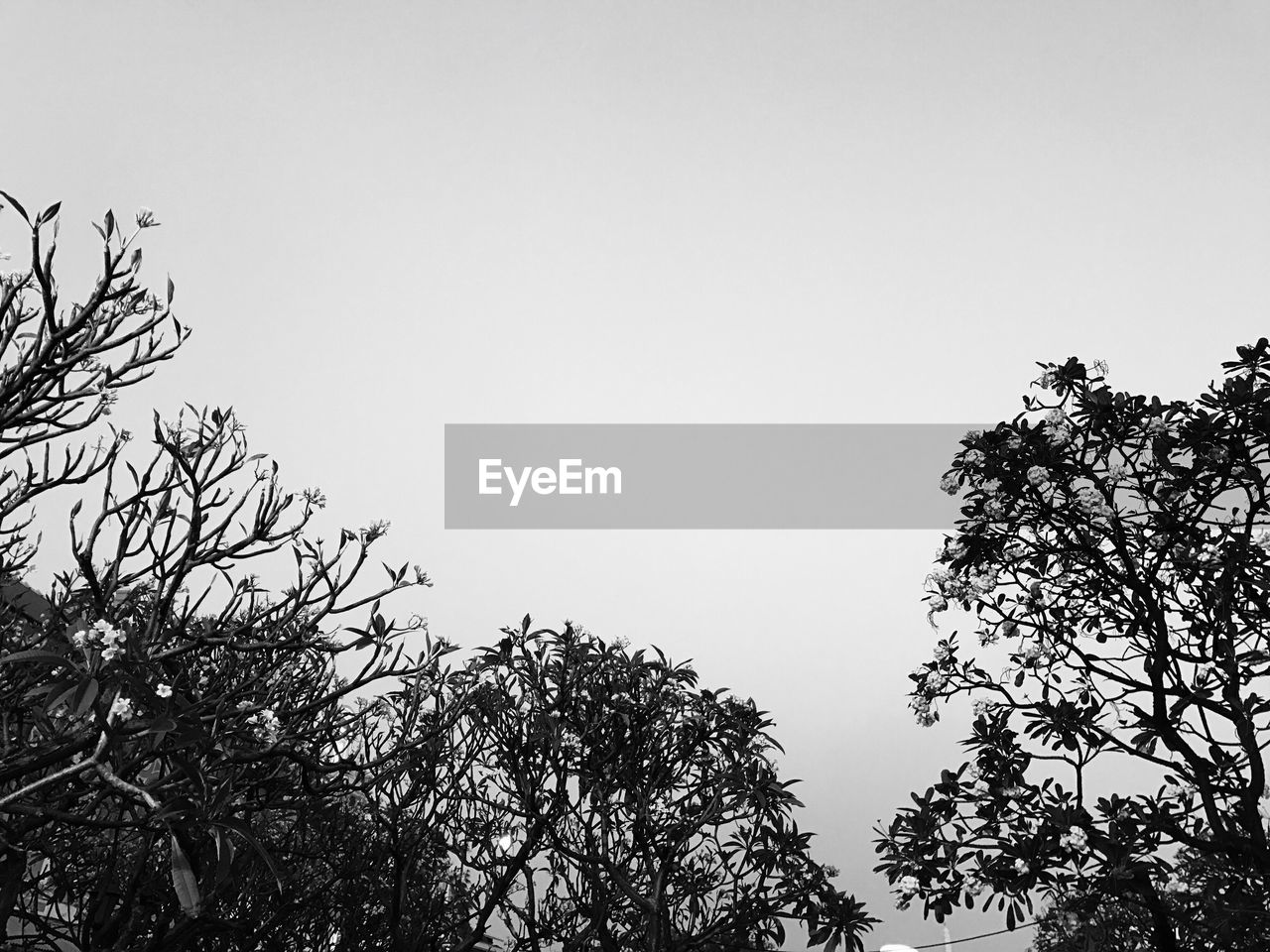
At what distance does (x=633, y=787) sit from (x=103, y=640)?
3.98 metres

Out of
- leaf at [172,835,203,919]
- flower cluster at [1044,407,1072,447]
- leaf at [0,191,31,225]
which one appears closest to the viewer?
leaf at [172,835,203,919]

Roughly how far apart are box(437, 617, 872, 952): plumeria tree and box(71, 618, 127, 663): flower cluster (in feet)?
11.2

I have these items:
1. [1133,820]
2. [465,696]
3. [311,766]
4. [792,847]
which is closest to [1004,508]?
[1133,820]

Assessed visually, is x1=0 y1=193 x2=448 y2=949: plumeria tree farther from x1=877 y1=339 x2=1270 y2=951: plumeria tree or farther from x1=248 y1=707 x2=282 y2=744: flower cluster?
x1=877 y1=339 x2=1270 y2=951: plumeria tree

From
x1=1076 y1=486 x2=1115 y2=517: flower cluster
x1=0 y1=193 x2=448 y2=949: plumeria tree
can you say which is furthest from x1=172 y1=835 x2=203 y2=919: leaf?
x1=1076 y1=486 x2=1115 y2=517: flower cluster

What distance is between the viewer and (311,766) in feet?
11.4

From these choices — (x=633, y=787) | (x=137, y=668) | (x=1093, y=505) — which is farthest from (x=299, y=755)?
(x=1093, y=505)

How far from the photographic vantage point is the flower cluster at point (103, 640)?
2523mm

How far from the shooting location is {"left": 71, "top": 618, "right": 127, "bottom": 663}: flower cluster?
252cm

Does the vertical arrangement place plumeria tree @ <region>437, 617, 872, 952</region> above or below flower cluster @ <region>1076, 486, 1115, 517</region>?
below

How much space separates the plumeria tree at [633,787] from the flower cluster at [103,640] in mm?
3413

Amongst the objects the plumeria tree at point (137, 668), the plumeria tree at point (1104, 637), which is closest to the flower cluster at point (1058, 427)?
the plumeria tree at point (1104, 637)

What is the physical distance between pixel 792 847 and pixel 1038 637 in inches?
82.5

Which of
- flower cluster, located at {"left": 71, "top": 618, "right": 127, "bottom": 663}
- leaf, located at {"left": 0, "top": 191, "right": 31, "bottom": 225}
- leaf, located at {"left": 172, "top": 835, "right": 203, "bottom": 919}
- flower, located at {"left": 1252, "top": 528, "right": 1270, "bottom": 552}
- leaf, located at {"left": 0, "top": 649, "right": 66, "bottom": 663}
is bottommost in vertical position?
leaf, located at {"left": 172, "top": 835, "right": 203, "bottom": 919}
